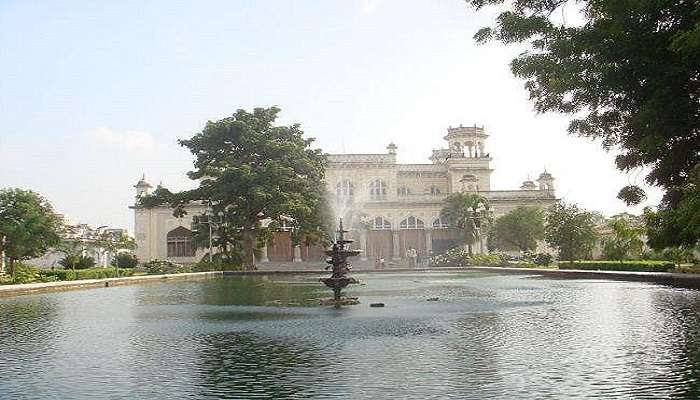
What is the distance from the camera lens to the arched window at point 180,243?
6994 cm

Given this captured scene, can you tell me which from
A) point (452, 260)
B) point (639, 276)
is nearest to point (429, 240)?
point (452, 260)

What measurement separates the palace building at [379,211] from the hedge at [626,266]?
85.4ft

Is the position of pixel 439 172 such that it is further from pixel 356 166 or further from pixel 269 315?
pixel 269 315

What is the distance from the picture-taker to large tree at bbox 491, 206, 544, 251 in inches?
2601

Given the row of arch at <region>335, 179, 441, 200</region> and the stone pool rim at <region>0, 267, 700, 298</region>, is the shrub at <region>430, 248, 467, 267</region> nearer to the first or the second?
the stone pool rim at <region>0, 267, 700, 298</region>

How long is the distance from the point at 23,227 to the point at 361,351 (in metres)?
46.9

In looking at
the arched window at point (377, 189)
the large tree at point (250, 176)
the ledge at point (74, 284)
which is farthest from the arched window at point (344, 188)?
the ledge at point (74, 284)

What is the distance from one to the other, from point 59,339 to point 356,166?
61676 millimetres

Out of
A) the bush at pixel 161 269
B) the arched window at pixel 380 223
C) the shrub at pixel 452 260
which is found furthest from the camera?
the arched window at pixel 380 223

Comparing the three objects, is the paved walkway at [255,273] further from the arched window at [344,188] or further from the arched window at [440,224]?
the arched window at [344,188]

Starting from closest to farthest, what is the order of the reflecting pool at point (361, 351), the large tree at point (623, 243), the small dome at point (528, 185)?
the reflecting pool at point (361, 351), the large tree at point (623, 243), the small dome at point (528, 185)

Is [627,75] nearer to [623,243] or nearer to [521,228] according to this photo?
[623,243]

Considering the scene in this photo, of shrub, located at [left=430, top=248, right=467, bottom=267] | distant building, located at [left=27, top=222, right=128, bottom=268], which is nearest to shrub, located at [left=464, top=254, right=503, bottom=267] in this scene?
shrub, located at [left=430, top=248, right=467, bottom=267]

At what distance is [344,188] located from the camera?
73062 millimetres
